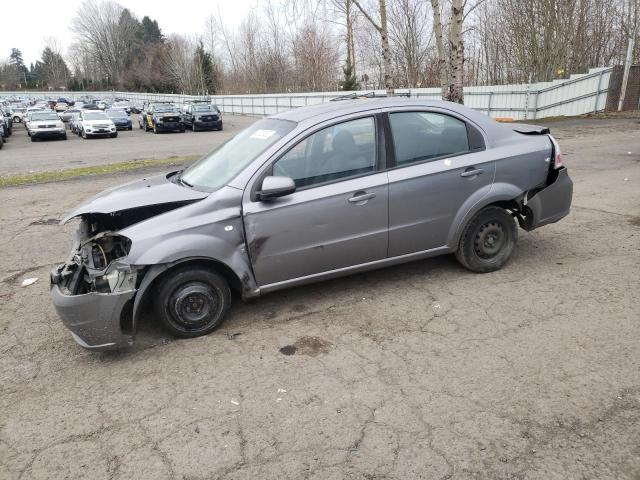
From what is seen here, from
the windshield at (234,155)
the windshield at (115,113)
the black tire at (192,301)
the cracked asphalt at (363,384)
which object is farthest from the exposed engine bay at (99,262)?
the windshield at (115,113)

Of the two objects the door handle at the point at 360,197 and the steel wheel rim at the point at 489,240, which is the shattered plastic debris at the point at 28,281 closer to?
the door handle at the point at 360,197

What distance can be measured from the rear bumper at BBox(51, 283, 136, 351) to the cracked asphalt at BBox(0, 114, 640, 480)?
214 mm

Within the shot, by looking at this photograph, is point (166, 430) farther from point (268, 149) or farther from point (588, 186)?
point (588, 186)

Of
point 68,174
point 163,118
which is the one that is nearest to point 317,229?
point 68,174

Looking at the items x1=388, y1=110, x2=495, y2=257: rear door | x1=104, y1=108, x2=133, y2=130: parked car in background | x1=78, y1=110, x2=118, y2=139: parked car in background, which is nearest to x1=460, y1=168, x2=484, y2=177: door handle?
x1=388, y1=110, x2=495, y2=257: rear door

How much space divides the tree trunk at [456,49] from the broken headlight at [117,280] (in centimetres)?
1225

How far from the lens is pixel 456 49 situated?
14.0 metres

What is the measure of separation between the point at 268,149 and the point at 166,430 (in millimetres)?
2316

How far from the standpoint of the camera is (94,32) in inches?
4003

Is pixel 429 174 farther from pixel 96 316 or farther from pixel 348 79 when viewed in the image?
pixel 348 79

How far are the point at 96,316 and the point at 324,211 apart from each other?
191 cm

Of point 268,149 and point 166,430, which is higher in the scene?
point 268,149

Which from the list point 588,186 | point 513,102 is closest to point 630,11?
point 513,102

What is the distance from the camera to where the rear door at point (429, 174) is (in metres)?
4.43
